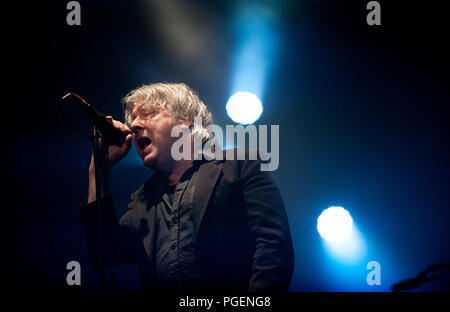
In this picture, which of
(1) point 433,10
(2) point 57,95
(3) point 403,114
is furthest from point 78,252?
(1) point 433,10

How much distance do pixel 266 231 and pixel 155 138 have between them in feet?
2.90

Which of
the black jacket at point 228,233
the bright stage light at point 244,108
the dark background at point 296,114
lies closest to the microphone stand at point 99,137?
the black jacket at point 228,233

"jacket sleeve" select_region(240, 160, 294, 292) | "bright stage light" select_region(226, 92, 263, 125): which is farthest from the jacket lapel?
"bright stage light" select_region(226, 92, 263, 125)

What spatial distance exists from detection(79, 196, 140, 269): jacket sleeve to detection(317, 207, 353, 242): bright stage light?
170 centimetres

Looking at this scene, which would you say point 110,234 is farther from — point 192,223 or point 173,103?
point 173,103

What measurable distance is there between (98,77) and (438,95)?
294cm

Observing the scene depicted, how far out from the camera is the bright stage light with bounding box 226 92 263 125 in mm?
2959

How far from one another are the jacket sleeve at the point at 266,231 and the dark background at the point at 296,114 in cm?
138

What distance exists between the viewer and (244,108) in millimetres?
3004

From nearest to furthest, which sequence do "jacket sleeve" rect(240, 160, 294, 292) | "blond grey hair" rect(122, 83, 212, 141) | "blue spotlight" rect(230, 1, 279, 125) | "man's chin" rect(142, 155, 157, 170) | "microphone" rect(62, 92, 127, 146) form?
"jacket sleeve" rect(240, 160, 294, 292) → "microphone" rect(62, 92, 127, 146) → "man's chin" rect(142, 155, 157, 170) → "blond grey hair" rect(122, 83, 212, 141) → "blue spotlight" rect(230, 1, 279, 125)

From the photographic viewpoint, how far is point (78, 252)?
2672mm

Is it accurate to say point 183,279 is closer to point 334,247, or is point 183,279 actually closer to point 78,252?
point 78,252

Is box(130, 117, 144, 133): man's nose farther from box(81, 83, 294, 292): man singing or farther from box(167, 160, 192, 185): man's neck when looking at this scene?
box(167, 160, 192, 185): man's neck
